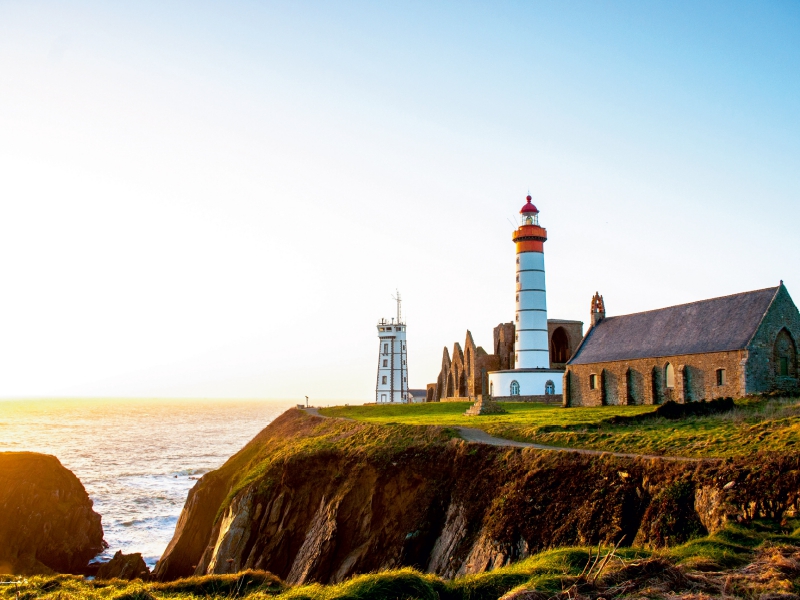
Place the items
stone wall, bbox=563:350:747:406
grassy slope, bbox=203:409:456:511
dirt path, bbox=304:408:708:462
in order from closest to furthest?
dirt path, bbox=304:408:708:462 → grassy slope, bbox=203:409:456:511 → stone wall, bbox=563:350:747:406

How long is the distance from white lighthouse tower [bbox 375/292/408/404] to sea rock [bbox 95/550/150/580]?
175 ft

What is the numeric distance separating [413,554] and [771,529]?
11156mm

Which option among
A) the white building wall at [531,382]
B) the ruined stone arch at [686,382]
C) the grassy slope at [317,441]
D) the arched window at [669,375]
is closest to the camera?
the grassy slope at [317,441]

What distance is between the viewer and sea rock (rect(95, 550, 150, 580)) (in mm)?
26561

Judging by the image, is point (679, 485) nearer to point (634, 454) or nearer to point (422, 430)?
point (634, 454)

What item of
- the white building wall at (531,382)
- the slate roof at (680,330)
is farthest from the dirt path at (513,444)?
the white building wall at (531,382)

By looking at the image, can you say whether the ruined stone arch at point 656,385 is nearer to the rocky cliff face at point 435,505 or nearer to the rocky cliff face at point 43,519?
the rocky cliff face at point 435,505

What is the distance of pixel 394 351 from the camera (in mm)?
82000

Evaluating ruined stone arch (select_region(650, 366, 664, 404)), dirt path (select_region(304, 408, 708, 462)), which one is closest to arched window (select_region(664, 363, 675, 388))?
ruined stone arch (select_region(650, 366, 664, 404))

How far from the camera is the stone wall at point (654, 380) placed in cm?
3475

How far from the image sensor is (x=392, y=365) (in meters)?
81.4

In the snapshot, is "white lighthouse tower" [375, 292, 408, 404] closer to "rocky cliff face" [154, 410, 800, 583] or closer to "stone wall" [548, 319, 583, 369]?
"stone wall" [548, 319, 583, 369]

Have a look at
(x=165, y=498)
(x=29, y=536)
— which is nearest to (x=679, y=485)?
(x=29, y=536)

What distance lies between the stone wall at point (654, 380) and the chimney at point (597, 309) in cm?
556
